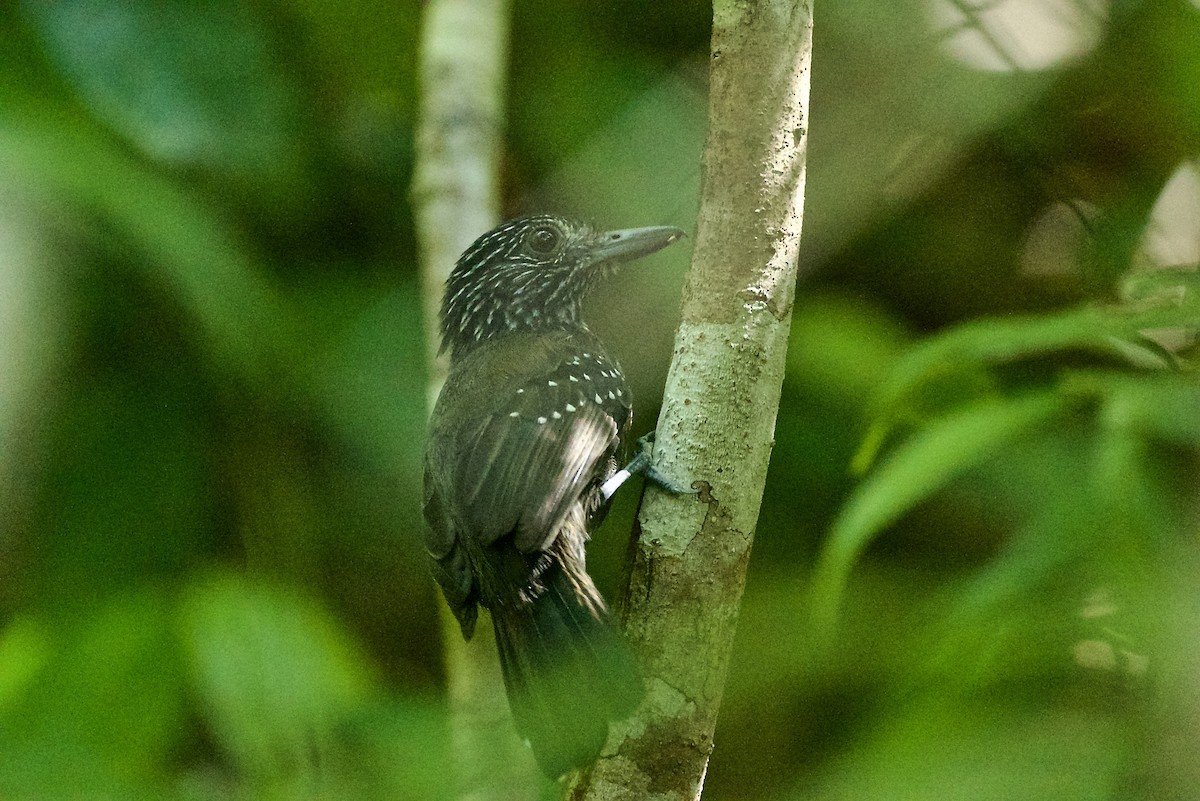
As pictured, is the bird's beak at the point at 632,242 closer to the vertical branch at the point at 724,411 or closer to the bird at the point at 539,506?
the bird at the point at 539,506

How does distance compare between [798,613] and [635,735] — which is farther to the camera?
[798,613]

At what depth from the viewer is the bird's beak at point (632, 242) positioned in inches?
92.0

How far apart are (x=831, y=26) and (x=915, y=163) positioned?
447mm

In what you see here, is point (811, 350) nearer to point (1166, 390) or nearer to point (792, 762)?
point (792, 762)

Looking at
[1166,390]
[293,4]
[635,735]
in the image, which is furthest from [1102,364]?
[293,4]

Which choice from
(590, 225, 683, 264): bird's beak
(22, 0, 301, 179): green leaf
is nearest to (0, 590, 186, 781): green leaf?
(22, 0, 301, 179): green leaf

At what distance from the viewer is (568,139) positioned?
9.69 ft

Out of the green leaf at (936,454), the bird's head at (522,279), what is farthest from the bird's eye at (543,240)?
the green leaf at (936,454)

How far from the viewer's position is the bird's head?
2.59 m

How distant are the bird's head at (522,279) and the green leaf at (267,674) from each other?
716mm

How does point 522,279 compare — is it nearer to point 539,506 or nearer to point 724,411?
point 539,506

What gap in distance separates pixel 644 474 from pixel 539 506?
0.69ft

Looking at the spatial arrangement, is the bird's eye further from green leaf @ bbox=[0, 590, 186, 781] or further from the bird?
green leaf @ bbox=[0, 590, 186, 781]

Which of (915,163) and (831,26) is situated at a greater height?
(831,26)
